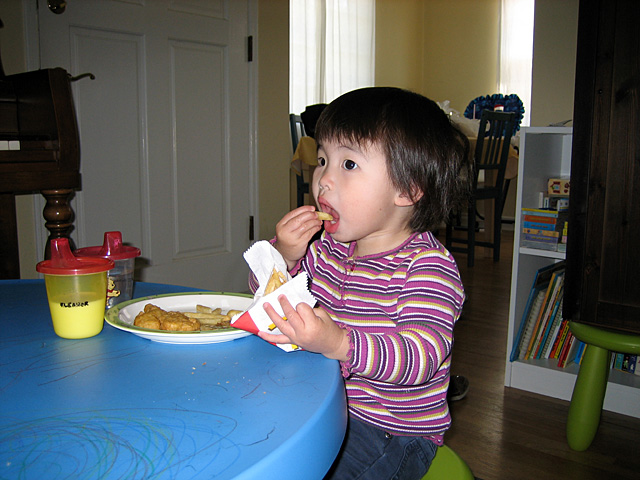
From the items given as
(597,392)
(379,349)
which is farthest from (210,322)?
(597,392)

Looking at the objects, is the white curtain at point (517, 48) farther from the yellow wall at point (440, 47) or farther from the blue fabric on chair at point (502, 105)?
the blue fabric on chair at point (502, 105)

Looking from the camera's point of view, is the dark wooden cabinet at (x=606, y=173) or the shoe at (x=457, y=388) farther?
the shoe at (x=457, y=388)

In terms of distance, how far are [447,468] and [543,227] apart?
4.15 ft

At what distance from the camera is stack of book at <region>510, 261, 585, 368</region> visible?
1.87m

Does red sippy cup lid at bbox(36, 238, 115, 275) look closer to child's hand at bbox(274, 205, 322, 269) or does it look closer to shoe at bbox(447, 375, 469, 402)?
child's hand at bbox(274, 205, 322, 269)

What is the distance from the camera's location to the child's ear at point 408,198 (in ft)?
2.80

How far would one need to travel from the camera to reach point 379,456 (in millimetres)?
767

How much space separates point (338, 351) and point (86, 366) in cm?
25

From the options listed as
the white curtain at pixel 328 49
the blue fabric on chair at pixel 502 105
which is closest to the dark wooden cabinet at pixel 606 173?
the white curtain at pixel 328 49

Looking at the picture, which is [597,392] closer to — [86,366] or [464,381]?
[464,381]

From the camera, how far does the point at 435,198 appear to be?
→ 0.87 meters

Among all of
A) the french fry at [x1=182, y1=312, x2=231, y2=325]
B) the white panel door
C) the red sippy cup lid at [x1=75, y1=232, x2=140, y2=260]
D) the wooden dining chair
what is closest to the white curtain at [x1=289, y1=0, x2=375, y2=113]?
the wooden dining chair

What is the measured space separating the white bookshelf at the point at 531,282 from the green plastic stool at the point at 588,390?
309 mm

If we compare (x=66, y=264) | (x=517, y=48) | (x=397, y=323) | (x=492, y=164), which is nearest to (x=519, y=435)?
(x=397, y=323)
